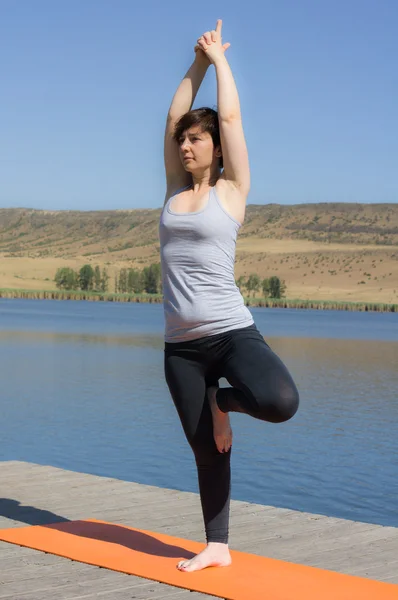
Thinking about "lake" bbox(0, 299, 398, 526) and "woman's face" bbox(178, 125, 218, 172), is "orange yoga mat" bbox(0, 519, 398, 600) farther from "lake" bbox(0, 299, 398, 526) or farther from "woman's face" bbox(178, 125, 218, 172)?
"lake" bbox(0, 299, 398, 526)

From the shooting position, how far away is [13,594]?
12.8 feet

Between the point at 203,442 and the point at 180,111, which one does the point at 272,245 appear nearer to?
the point at 180,111

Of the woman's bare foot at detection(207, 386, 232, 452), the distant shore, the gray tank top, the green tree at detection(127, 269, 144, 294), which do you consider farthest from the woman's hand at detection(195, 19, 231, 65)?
the green tree at detection(127, 269, 144, 294)

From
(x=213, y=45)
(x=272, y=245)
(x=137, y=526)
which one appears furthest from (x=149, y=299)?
(x=213, y=45)

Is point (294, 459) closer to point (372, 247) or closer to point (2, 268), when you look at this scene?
point (2, 268)

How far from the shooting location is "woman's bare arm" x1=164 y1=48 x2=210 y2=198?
14.7ft

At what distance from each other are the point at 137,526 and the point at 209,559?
46.2 inches

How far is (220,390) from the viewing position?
13.7 ft

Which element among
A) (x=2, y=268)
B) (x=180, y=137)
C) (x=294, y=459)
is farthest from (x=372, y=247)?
(x=180, y=137)

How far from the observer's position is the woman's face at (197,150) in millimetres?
4293

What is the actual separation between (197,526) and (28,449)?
280 inches

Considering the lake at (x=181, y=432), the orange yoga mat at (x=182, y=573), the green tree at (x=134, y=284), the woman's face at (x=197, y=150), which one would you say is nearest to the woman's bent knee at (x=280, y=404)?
the orange yoga mat at (x=182, y=573)

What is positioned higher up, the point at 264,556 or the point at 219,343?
the point at 219,343

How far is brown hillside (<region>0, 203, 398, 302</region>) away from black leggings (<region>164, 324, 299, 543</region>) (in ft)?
293
